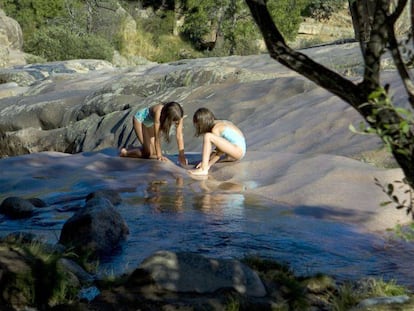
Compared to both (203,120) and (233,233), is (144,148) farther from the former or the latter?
(233,233)

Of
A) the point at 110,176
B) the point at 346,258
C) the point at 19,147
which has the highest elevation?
the point at 346,258

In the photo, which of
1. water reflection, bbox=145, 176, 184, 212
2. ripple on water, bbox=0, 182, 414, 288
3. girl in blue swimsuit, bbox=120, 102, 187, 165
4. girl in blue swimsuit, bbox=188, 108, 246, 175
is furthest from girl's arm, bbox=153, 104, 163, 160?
ripple on water, bbox=0, 182, 414, 288

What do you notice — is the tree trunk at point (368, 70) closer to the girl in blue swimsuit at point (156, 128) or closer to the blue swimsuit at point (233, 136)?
the blue swimsuit at point (233, 136)

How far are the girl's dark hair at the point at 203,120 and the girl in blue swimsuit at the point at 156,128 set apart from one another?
0.35m

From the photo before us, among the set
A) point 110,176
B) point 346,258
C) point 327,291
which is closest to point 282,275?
point 327,291

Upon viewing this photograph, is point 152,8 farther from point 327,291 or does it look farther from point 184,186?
point 327,291

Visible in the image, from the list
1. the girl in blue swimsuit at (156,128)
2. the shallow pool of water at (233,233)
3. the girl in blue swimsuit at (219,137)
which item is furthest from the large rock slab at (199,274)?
the girl in blue swimsuit at (156,128)

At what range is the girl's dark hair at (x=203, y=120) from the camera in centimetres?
979

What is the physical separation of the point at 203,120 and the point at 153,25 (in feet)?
111

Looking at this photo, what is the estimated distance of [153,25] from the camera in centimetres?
4262

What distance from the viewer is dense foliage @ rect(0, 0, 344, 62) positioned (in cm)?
3328

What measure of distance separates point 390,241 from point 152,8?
131 ft

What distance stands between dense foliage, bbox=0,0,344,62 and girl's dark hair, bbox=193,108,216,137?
23.2 meters

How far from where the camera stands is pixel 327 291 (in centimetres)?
464
